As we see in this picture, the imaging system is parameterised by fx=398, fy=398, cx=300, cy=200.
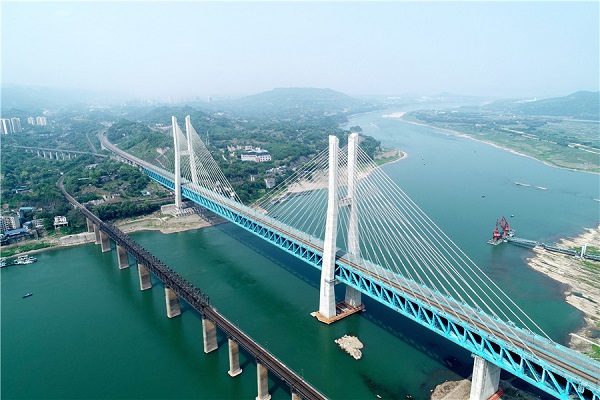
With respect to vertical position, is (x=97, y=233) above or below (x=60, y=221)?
below

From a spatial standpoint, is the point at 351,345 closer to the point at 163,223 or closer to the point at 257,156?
the point at 163,223

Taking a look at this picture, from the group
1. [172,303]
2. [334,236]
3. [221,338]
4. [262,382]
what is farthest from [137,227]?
[262,382]

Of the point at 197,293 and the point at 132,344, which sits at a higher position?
the point at 197,293

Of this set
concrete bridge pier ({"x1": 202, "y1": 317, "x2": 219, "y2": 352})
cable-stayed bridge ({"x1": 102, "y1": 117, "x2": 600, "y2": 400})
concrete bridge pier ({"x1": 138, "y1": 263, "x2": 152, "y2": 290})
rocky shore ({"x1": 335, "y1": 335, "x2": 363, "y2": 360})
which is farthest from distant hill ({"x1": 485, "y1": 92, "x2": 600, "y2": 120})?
concrete bridge pier ({"x1": 202, "y1": 317, "x2": 219, "y2": 352})

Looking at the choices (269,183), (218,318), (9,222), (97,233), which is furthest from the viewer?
(269,183)

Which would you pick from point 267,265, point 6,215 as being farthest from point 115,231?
point 6,215

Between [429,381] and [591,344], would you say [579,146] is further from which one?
[429,381]

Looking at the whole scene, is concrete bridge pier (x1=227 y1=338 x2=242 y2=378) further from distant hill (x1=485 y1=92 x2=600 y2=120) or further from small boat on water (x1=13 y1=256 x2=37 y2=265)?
distant hill (x1=485 y1=92 x2=600 y2=120)
